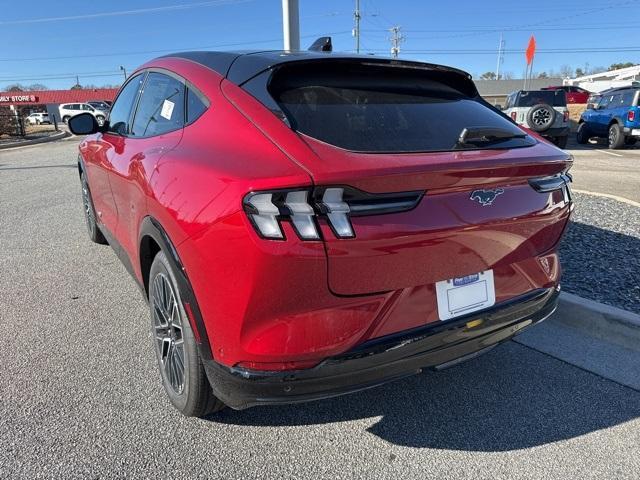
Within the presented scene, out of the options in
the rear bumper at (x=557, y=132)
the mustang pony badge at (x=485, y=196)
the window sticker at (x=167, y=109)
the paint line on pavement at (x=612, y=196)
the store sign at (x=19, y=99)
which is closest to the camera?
the mustang pony badge at (x=485, y=196)

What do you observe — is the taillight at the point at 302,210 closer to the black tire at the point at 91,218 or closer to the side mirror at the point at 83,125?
the side mirror at the point at 83,125

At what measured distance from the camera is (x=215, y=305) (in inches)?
72.8

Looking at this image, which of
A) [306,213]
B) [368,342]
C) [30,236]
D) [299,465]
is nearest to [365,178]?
[306,213]

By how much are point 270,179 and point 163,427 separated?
143 cm

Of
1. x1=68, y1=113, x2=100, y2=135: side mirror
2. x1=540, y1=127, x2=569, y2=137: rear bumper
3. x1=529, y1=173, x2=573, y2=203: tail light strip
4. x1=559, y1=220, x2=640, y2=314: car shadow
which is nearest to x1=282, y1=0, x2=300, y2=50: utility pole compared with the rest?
x1=68, y1=113, x2=100, y2=135: side mirror

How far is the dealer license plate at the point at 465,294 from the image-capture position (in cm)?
197

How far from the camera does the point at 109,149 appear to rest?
3402mm

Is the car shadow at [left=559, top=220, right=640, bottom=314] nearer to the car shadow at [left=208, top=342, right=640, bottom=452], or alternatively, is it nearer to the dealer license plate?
the car shadow at [left=208, top=342, right=640, bottom=452]

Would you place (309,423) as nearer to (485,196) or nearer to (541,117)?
(485,196)

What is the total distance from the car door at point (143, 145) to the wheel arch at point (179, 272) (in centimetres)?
13

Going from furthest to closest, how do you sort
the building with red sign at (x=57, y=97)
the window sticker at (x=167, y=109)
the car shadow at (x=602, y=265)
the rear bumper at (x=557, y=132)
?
the building with red sign at (x=57, y=97)
the rear bumper at (x=557, y=132)
the car shadow at (x=602, y=265)
the window sticker at (x=167, y=109)

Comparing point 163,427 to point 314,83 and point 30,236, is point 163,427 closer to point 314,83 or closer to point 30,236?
point 314,83

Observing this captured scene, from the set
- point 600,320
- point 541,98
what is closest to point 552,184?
point 600,320

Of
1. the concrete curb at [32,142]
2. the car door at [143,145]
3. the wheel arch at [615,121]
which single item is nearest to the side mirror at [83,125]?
the car door at [143,145]
